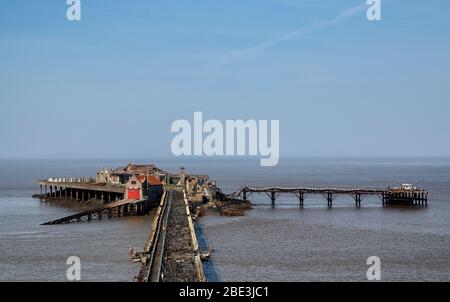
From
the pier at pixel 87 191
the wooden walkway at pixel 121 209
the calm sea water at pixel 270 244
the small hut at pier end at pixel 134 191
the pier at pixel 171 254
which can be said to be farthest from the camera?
the pier at pixel 87 191

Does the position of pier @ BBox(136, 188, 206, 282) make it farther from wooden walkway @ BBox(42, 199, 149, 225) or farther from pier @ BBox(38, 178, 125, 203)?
pier @ BBox(38, 178, 125, 203)

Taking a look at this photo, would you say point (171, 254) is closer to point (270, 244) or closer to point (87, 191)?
point (270, 244)

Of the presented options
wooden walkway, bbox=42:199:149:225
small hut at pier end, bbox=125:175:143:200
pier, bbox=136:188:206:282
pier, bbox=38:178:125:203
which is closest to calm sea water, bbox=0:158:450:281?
pier, bbox=136:188:206:282

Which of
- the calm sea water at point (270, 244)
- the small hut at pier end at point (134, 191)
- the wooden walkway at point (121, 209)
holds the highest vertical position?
the small hut at pier end at point (134, 191)

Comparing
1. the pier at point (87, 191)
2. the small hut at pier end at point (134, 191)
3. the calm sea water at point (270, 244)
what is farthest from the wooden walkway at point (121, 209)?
the pier at point (87, 191)

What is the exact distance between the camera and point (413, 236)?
46188 mm

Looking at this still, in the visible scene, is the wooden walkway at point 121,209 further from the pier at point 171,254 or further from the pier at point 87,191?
the pier at point 171,254

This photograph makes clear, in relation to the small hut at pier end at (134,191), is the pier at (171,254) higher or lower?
lower

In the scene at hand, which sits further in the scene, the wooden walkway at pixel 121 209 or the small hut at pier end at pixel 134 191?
the small hut at pier end at pixel 134 191

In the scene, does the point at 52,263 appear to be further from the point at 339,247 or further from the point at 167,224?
the point at 339,247

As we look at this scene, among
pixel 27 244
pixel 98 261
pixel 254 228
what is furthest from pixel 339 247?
pixel 27 244

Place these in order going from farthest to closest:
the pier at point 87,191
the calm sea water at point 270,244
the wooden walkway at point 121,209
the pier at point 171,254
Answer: the pier at point 87,191, the wooden walkway at point 121,209, the calm sea water at point 270,244, the pier at point 171,254

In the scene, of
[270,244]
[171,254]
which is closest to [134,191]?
[270,244]
